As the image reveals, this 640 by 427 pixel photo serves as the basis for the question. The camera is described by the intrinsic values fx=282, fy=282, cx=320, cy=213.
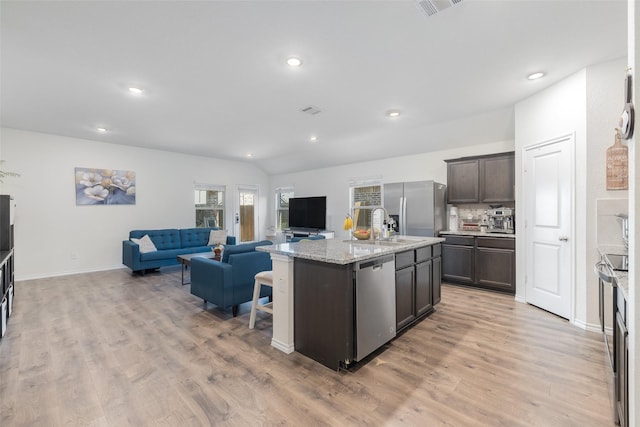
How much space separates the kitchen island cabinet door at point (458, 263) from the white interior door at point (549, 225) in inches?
33.8

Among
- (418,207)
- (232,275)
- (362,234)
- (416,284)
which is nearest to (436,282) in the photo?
(416,284)

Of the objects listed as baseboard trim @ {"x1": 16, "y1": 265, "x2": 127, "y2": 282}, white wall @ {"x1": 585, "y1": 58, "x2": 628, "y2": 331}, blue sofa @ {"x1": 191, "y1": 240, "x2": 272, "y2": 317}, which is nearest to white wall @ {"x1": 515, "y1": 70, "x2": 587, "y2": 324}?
white wall @ {"x1": 585, "y1": 58, "x2": 628, "y2": 331}

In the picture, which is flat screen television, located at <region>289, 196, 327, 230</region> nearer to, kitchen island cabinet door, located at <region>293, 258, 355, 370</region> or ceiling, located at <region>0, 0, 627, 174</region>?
ceiling, located at <region>0, 0, 627, 174</region>

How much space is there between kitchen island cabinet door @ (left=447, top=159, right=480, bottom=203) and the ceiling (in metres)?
0.54

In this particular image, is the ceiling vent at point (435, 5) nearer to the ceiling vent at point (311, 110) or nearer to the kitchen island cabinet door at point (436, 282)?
the ceiling vent at point (311, 110)

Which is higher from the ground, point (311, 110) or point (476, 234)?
point (311, 110)

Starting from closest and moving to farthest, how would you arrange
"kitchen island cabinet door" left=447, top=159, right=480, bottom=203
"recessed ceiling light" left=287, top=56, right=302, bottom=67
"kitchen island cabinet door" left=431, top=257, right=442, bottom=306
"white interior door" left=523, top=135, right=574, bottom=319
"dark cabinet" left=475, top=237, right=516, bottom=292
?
1. "recessed ceiling light" left=287, top=56, right=302, bottom=67
2. "white interior door" left=523, top=135, right=574, bottom=319
3. "kitchen island cabinet door" left=431, top=257, right=442, bottom=306
4. "dark cabinet" left=475, top=237, right=516, bottom=292
5. "kitchen island cabinet door" left=447, top=159, right=480, bottom=203

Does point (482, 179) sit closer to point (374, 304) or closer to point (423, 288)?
point (423, 288)

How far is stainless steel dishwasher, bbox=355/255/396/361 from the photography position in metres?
2.29

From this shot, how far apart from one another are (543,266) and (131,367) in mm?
4637

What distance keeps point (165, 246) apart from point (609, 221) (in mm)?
7336

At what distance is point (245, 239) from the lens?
8867 mm

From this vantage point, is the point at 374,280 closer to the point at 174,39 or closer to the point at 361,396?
the point at 361,396

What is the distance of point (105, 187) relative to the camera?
6.05 metres
